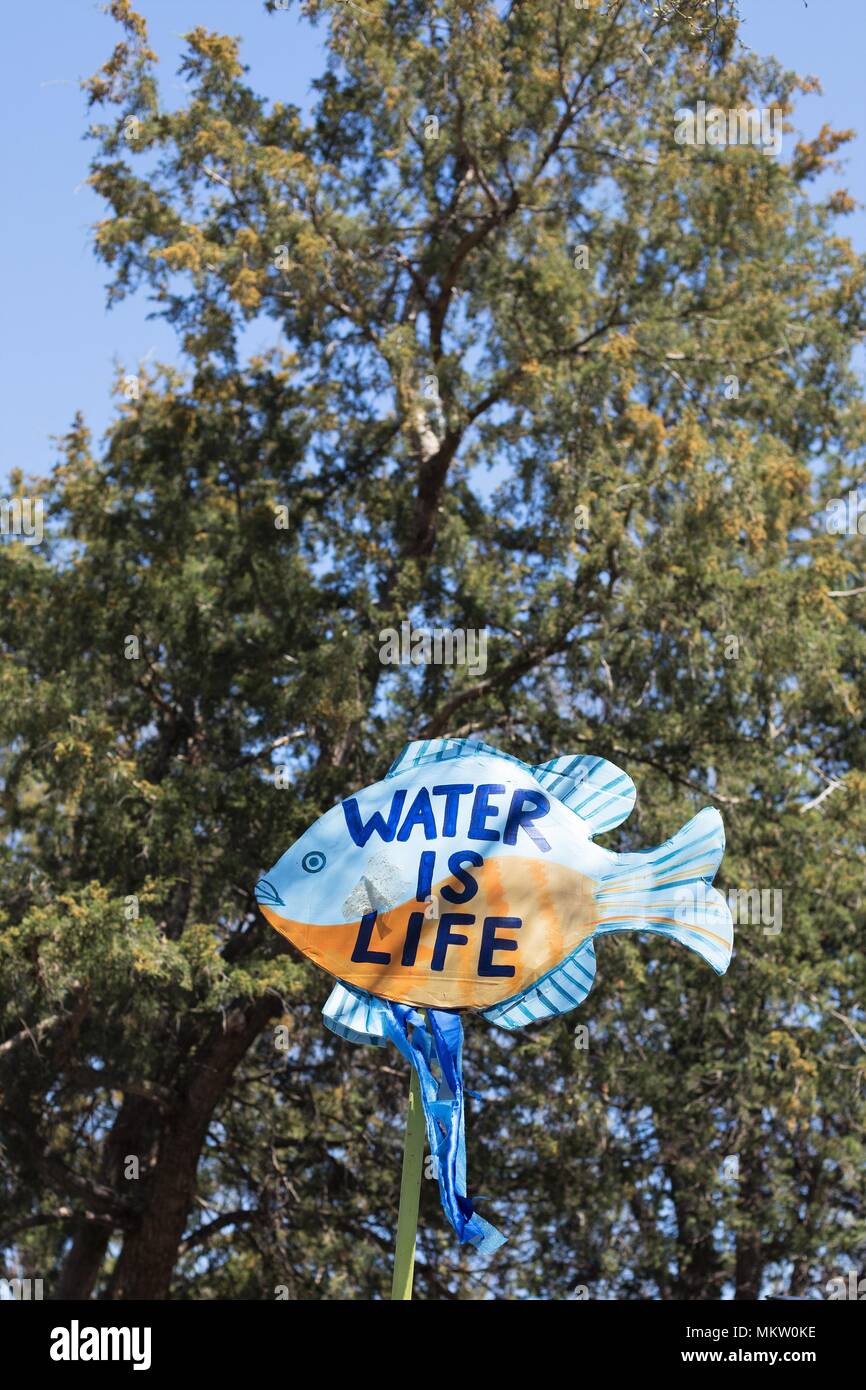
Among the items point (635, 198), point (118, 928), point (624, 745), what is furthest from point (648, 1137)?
point (635, 198)

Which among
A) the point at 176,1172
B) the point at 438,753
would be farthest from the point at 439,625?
the point at 438,753

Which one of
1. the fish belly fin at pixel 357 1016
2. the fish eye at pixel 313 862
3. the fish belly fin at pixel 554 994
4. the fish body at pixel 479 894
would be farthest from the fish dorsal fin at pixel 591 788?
the fish belly fin at pixel 357 1016

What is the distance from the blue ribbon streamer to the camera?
14.0 feet

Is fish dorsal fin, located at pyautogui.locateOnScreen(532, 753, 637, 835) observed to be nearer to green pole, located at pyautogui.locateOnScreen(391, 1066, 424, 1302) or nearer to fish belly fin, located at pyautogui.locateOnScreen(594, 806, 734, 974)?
fish belly fin, located at pyautogui.locateOnScreen(594, 806, 734, 974)

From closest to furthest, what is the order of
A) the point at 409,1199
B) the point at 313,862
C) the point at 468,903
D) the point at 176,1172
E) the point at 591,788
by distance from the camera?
1. the point at 409,1199
2. the point at 468,903
3. the point at 313,862
4. the point at 591,788
5. the point at 176,1172

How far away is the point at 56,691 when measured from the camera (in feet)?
33.6

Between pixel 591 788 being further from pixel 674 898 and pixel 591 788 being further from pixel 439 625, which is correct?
pixel 439 625

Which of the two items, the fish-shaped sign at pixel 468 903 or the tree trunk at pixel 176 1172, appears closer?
the fish-shaped sign at pixel 468 903

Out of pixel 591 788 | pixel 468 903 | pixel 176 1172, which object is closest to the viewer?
pixel 468 903

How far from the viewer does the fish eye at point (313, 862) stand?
15.6ft

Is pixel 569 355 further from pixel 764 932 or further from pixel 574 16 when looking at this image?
pixel 764 932

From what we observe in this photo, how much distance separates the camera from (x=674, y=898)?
4.58 m

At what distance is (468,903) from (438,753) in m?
0.61

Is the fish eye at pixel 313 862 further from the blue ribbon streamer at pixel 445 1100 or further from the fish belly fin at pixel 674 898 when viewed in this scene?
the fish belly fin at pixel 674 898
